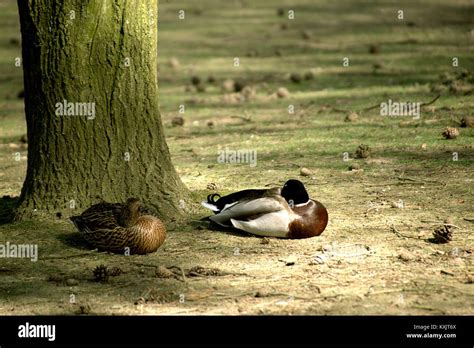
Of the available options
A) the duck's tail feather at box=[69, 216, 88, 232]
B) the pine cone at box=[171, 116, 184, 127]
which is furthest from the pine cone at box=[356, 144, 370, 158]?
the duck's tail feather at box=[69, 216, 88, 232]

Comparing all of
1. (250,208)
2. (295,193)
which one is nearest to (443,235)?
(295,193)

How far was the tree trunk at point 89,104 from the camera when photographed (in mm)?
7395

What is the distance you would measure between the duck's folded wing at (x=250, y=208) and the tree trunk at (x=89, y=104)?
2.12ft

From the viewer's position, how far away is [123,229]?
6.87 m

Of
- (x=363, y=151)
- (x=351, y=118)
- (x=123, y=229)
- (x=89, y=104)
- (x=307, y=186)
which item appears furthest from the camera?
(x=351, y=118)

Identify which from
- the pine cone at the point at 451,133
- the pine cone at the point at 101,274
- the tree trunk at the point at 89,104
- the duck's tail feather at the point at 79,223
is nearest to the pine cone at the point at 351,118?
the pine cone at the point at 451,133

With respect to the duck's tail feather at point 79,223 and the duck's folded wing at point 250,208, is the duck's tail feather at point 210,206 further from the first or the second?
the duck's tail feather at point 79,223

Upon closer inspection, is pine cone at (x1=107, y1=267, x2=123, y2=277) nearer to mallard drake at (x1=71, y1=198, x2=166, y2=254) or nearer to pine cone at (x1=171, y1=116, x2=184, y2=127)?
mallard drake at (x1=71, y1=198, x2=166, y2=254)

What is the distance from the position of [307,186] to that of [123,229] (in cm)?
240

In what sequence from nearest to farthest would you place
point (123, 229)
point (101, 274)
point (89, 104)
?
point (101, 274) → point (123, 229) → point (89, 104)

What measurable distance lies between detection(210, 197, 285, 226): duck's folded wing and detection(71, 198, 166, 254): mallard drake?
60cm

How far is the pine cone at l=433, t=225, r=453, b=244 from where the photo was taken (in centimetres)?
686

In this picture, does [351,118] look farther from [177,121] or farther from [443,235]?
[443,235]
